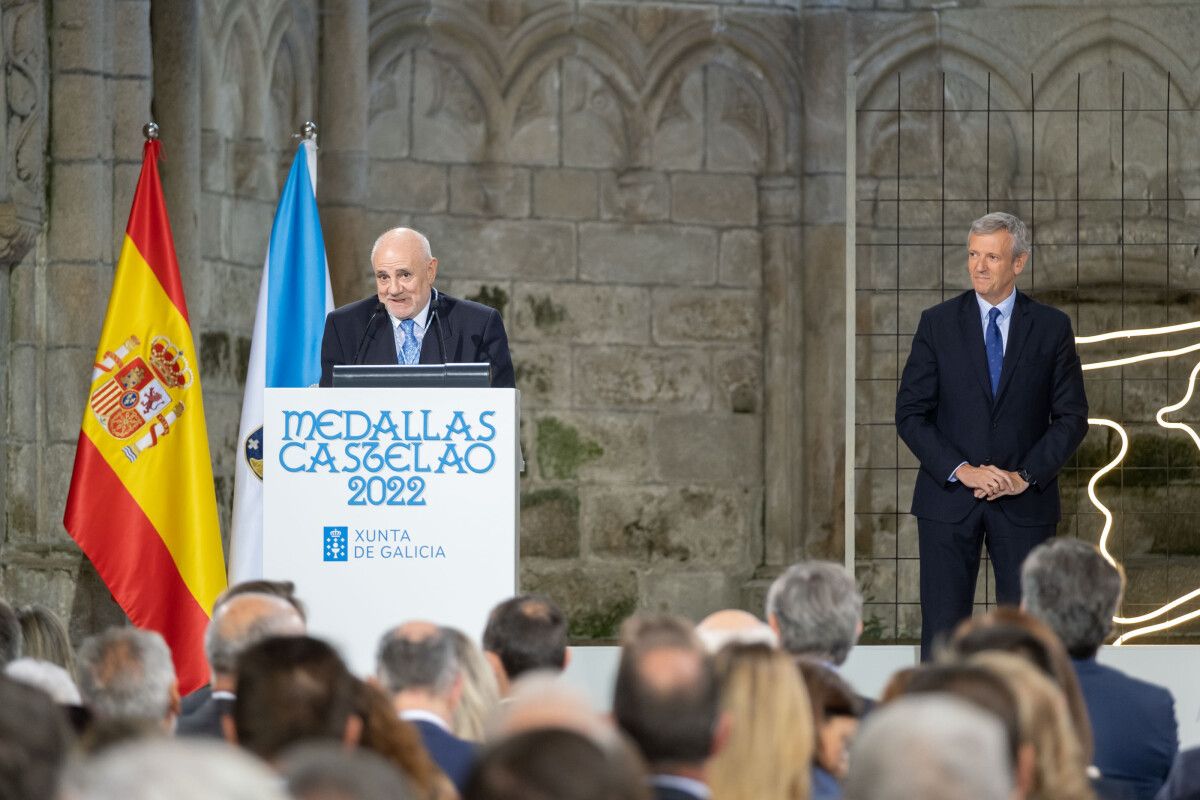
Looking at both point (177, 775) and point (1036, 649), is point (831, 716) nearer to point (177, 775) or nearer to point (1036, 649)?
point (1036, 649)

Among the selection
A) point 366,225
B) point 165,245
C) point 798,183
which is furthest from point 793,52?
point 165,245

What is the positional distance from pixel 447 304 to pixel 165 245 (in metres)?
1.43

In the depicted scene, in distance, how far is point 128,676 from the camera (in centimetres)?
306

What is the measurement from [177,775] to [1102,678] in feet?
7.29

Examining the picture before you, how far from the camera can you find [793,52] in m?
8.02

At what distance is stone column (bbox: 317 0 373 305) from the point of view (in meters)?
7.59

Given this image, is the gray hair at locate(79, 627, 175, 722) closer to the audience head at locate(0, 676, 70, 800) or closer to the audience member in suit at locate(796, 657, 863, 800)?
the audience head at locate(0, 676, 70, 800)

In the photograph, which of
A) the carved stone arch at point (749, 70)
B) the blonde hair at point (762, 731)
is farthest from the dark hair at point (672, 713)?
the carved stone arch at point (749, 70)

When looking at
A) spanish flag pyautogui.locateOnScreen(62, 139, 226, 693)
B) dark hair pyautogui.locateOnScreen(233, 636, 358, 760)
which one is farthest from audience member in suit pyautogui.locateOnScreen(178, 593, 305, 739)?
spanish flag pyautogui.locateOnScreen(62, 139, 226, 693)

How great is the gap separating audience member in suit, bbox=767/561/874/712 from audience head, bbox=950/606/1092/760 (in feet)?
1.85

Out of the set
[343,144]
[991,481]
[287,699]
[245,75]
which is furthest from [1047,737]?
[343,144]

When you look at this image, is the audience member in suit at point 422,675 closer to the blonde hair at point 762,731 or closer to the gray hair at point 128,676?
the gray hair at point 128,676

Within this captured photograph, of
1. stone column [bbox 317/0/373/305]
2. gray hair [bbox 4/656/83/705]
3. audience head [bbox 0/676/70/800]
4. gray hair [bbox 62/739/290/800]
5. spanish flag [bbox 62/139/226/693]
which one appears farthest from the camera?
stone column [bbox 317/0/373/305]

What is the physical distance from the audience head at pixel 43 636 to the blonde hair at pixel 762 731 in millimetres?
1744
